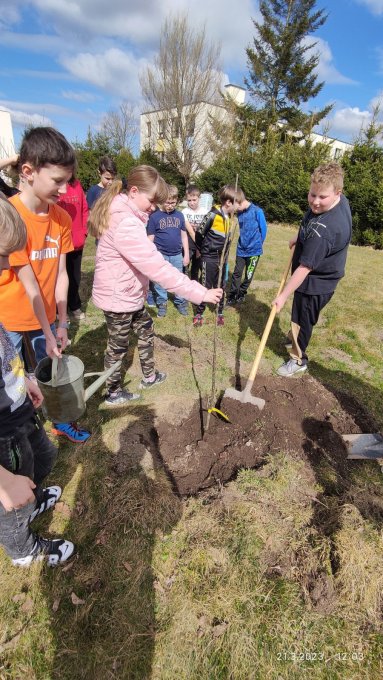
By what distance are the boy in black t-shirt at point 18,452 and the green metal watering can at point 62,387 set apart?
0.08 metres

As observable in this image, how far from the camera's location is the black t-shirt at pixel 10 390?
1455 mm

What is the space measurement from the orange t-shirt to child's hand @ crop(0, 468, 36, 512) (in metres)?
1.34

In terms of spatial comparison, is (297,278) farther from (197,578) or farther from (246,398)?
(197,578)

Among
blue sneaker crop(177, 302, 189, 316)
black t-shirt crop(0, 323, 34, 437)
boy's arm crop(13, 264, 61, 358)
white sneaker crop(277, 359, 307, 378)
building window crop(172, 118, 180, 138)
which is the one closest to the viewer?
black t-shirt crop(0, 323, 34, 437)

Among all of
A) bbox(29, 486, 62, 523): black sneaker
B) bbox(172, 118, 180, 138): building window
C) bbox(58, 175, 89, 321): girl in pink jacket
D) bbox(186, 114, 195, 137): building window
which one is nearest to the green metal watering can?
bbox(29, 486, 62, 523): black sneaker

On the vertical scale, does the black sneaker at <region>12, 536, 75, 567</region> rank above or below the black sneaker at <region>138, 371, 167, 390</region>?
below

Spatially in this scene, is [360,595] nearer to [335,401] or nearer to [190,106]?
[335,401]

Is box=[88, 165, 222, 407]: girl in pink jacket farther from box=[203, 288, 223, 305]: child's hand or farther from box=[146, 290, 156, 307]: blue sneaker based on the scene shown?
box=[146, 290, 156, 307]: blue sneaker

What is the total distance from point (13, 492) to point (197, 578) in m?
1.29

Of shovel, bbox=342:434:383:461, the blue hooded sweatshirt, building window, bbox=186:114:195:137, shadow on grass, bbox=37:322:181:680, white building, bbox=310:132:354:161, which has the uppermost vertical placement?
building window, bbox=186:114:195:137

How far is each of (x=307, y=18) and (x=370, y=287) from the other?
24.2m

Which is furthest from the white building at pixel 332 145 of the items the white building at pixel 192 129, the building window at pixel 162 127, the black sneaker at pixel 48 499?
the black sneaker at pixel 48 499

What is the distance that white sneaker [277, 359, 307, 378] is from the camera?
13.6ft

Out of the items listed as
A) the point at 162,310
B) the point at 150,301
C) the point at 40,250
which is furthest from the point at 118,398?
the point at 150,301
